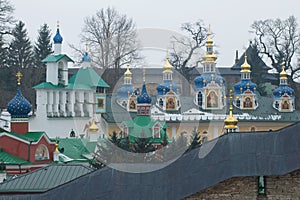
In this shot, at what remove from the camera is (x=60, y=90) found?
36938 mm

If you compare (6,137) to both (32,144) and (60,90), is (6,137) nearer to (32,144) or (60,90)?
(32,144)

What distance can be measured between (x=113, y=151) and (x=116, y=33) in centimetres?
2493

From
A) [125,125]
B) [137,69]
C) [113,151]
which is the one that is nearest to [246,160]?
[113,151]

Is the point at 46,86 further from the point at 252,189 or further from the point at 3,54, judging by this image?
the point at 252,189

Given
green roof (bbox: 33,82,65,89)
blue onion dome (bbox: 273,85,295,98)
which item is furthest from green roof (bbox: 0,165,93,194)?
blue onion dome (bbox: 273,85,295,98)

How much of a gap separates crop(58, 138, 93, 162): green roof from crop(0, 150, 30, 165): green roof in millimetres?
2122

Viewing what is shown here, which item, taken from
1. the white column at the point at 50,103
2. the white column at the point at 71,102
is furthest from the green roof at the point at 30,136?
the white column at the point at 71,102

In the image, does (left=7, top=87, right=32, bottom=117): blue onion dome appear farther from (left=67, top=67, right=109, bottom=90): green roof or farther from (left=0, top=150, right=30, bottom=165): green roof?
(left=67, top=67, right=109, bottom=90): green roof

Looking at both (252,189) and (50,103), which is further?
(50,103)

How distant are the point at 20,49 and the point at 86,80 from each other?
11.0m

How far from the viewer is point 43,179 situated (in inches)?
554

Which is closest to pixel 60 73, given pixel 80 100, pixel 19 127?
pixel 80 100

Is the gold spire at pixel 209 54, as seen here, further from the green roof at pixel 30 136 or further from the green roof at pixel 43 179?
the green roof at pixel 43 179

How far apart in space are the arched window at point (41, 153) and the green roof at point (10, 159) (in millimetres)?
758
